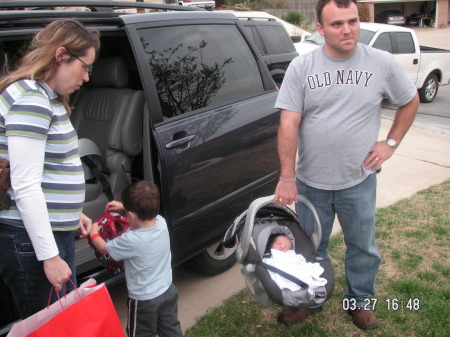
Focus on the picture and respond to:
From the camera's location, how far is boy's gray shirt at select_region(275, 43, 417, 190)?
7.29ft

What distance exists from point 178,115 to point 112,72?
2.67 feet

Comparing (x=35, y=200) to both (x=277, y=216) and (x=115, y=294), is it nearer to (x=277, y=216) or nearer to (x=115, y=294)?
(x=277, y=216)

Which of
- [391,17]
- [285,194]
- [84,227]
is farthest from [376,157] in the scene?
[391,17]

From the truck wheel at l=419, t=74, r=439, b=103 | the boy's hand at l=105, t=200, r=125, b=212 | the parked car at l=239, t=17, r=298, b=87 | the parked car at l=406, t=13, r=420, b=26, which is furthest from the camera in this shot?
the parked car at l=406, t=13, r=420, b=26

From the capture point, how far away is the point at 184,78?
2.74m

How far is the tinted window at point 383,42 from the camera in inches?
367

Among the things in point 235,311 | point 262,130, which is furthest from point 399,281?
point 262,130

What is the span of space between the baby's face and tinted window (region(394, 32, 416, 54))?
27.9ft

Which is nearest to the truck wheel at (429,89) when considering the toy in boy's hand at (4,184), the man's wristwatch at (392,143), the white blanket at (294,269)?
the man's wristwatch at (392,143)

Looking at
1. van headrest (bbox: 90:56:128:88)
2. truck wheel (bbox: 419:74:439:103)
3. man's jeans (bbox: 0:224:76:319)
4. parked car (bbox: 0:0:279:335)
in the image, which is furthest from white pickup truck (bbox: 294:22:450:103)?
man's jeans (bbox: 0:224:76:319)

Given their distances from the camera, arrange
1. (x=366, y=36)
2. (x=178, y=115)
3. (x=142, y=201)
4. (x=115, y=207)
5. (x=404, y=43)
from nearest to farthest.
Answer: (x=142, y=201) < (x=115, y=207) < (x=178, y=115) < (x=366, y=36) < (x=404, y=43)

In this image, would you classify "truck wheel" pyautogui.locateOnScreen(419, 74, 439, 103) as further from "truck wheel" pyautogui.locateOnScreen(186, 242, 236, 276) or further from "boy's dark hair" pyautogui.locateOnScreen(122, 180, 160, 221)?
"boy's dark hair" pyautogui.locateOnScreen(122, 180, 160, 221)

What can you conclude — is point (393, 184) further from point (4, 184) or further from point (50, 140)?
point (4, 184)

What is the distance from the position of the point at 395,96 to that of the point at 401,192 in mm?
2791
